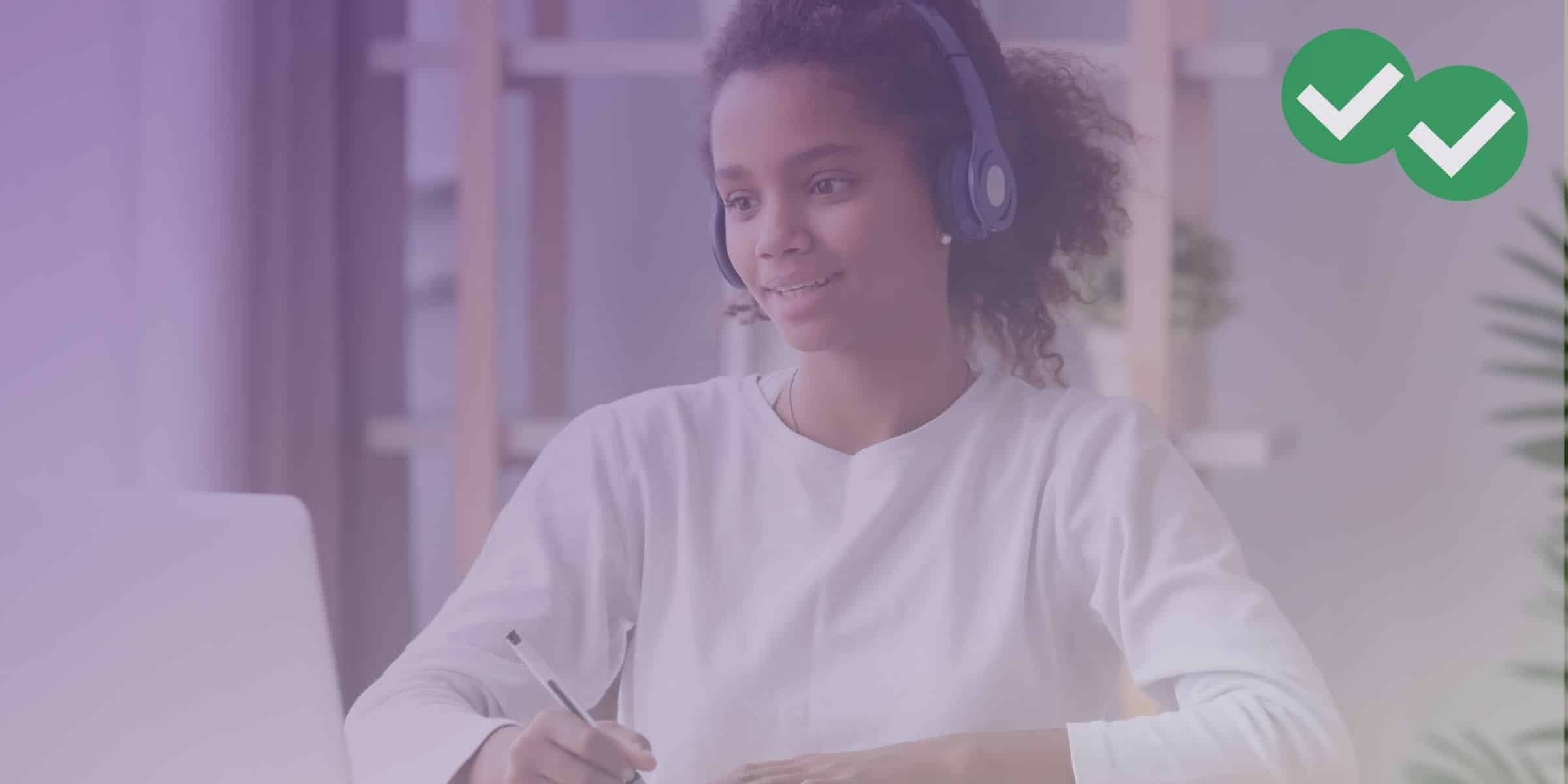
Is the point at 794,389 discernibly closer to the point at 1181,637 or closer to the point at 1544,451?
the point at 1181,637

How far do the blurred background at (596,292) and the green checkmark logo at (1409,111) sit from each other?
0.07 feet

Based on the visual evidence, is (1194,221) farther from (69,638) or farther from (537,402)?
(69,638)

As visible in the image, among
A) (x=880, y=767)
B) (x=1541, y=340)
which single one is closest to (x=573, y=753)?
(x=880, y=767)

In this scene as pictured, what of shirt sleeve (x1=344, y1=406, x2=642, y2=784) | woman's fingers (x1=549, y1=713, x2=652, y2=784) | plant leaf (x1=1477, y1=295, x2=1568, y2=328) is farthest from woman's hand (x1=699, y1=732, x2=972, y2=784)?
plant leaf (x1=1477, y1=295, x2=1568, y2=328)

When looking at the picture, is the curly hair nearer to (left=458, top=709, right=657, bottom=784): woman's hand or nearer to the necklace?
the necklace

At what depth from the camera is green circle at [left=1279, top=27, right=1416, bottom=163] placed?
1.18m

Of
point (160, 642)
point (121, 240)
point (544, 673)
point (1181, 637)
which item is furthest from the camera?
point (121, 240)

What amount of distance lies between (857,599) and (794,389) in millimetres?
160

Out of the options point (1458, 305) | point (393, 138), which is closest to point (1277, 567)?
point (1458, 305)

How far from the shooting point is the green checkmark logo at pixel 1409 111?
3.85ft

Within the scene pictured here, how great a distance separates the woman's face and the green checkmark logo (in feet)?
1.64

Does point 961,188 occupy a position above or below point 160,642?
above

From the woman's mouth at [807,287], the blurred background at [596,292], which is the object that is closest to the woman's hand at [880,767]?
the woman's mouth at [807,287]

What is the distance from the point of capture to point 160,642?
0.53 meters
